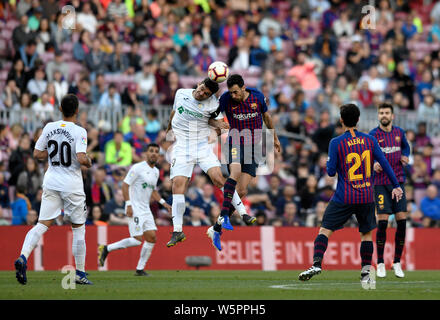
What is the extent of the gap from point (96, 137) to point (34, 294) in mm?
11197

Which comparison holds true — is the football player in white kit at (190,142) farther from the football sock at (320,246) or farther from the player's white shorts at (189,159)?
the football sock at (320,246)

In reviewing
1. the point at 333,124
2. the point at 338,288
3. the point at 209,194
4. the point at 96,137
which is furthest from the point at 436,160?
the point at 338,288

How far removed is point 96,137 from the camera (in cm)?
2253

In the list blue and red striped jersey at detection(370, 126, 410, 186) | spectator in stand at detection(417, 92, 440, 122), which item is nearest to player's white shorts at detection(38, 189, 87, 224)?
blue and red striped jersey at detection(370, 126, 410, 186)

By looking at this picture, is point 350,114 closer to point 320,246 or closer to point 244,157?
point 320,246

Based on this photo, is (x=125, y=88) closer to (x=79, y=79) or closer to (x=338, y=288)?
(x=79, y=79)

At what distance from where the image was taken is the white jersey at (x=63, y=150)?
43.4ft

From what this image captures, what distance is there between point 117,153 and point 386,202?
8589 millimetres

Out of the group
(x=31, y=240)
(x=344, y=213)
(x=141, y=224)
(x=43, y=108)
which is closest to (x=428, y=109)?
(x=43, y=108)

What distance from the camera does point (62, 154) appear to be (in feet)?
43.7

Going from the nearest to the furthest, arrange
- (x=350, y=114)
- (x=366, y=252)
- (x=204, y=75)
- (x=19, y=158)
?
(x=350, y=114) < (x=366, y=252) < (x=19, y=158) < (x=204, y=75)

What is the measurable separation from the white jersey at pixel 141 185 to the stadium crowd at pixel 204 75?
3.19 metres
